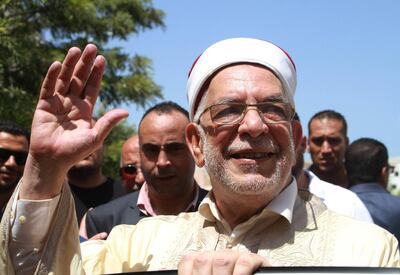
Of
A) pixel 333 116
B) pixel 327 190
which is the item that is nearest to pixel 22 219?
pixel 327 190

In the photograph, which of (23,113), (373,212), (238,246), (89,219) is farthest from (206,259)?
(23,113)

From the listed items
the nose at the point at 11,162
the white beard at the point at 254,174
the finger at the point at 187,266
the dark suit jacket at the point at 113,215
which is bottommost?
the dark suit jacket at the point at 113,215

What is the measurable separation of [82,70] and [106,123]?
0.67 ft

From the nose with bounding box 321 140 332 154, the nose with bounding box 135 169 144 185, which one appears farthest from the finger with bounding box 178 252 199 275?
the nose with bounding box 321 140 332 154

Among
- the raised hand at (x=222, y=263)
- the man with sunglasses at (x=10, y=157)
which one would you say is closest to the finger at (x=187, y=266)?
the raised hand at (x=222, y=263)

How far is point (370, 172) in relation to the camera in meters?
5.63

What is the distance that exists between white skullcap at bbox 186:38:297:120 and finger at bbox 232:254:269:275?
890 mm

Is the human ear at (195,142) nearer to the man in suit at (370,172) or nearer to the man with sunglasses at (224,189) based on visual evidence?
the man with sunglasses at (224,189)

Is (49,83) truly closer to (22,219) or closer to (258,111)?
(22,219)

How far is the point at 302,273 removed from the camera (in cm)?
194

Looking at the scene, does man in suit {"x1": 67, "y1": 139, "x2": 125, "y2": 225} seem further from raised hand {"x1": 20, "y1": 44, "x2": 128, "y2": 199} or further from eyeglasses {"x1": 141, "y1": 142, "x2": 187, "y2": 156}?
raised hand {"x1": 20, "y1": 44, "x2": 128, "y2": 199}

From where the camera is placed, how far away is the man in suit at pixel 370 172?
201 inches

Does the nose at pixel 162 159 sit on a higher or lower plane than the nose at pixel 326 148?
higher

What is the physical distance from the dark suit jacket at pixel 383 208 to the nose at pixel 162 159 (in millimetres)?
1450
